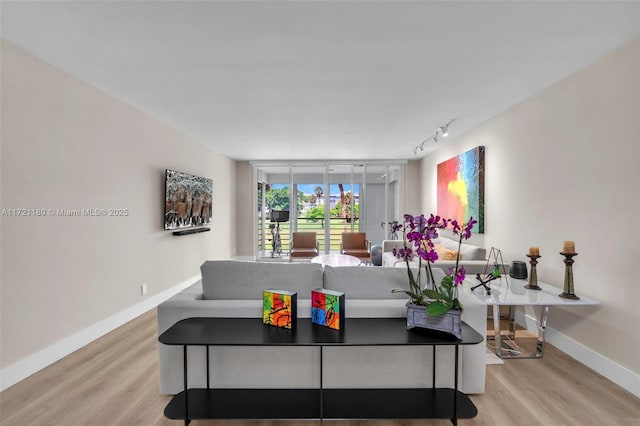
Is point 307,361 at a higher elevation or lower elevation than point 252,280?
lower

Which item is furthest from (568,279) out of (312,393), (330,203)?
(330,203)

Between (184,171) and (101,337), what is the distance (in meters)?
2.74

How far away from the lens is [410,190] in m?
7.91

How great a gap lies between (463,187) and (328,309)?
13.2ft

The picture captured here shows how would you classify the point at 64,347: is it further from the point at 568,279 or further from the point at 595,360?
the point at 595,360

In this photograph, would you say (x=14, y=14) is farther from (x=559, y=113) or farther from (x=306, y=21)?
(x=559, y=113)

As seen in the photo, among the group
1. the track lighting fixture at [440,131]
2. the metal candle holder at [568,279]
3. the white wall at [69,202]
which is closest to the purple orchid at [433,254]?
the metal candle holder at [568,279]

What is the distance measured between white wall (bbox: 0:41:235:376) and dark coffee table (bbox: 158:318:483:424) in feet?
5.03

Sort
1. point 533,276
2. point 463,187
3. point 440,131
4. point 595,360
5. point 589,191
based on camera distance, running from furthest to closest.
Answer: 1. point 463,187
2. point 440,131
3. point 533,276
4. point 589,191
5. point 595,360

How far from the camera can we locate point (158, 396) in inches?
88.2

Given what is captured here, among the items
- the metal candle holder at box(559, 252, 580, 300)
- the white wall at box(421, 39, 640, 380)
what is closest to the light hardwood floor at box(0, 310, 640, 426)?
the white wall at box(421, 39, 640, 380)

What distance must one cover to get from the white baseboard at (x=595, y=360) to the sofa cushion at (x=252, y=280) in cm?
230

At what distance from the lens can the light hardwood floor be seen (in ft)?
6.52

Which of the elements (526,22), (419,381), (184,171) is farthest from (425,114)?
(184,171)
